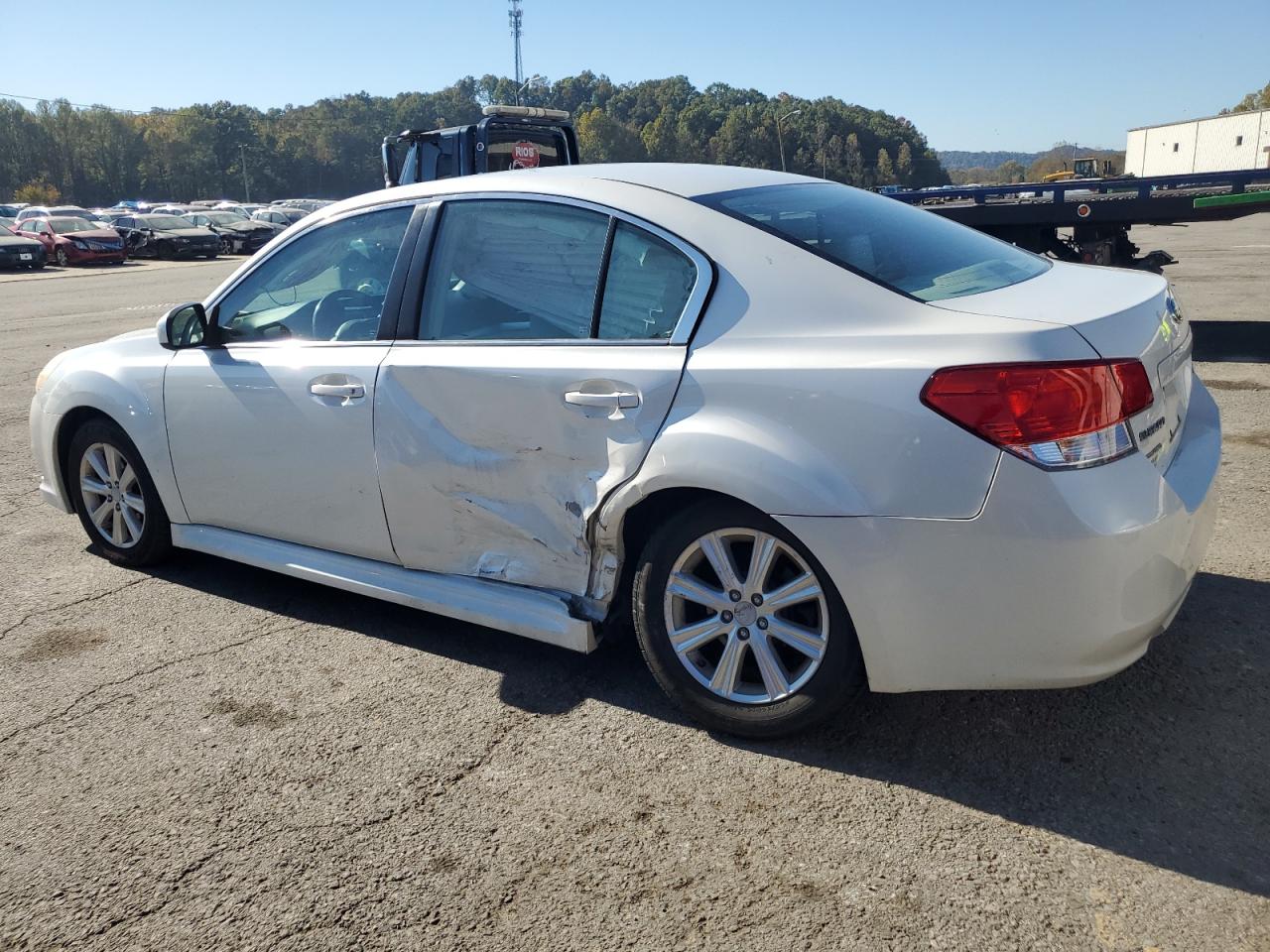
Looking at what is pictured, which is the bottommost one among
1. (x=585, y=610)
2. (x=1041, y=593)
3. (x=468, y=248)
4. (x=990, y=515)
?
(x=585, y=610)

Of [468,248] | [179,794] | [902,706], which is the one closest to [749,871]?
[902,706]

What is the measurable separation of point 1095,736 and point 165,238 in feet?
119

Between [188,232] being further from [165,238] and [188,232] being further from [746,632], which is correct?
[746,632]

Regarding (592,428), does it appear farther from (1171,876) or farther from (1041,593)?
(1171,876)

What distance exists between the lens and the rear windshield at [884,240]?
9.99 ft

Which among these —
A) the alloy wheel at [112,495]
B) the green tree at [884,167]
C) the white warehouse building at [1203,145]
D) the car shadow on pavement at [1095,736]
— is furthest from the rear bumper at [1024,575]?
the green tree at [884,167]

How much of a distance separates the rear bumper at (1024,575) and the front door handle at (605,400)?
2.05 ft

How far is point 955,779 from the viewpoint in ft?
9.36

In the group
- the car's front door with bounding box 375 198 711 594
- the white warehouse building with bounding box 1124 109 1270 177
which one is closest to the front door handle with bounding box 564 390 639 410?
the car's front door with bounding box 375 198 711 594

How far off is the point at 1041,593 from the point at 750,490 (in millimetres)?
776

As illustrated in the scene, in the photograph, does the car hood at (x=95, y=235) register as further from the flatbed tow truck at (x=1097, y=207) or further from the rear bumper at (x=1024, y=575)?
the rear bumper at (x=1024, y=575)

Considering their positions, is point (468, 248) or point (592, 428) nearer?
point (592, 428)

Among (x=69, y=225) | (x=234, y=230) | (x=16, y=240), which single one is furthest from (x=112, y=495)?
(x=234, y=230)

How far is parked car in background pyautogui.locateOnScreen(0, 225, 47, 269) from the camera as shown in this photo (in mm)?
30000
